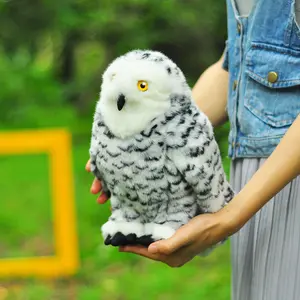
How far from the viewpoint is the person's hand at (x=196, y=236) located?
1.14 meters

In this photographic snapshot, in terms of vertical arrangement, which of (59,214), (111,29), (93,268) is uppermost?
(111,29)

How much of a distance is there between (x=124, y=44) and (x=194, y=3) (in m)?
0.70

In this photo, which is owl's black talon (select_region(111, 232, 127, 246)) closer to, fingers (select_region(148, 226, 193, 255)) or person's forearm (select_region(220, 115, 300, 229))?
fingers (select_region(148, 226, 193, 255))

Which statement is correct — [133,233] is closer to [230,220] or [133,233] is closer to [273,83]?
[230,220]

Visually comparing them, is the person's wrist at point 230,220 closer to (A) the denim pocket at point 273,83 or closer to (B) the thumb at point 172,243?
(B) the thumb at point 172,243

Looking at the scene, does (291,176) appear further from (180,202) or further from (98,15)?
(98,15)

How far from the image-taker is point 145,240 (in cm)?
124

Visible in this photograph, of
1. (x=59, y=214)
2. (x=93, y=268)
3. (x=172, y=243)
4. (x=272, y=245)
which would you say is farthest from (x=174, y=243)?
(x=59, y=214)

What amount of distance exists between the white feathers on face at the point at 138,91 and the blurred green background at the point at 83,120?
17.9 inches

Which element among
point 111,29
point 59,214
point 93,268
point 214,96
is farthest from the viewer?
point 111,29

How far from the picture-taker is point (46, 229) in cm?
428

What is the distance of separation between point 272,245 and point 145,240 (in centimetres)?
24

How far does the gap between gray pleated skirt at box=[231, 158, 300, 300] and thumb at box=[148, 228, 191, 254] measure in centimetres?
21

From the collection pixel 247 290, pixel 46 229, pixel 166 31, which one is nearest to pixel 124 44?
pixel 166 31
